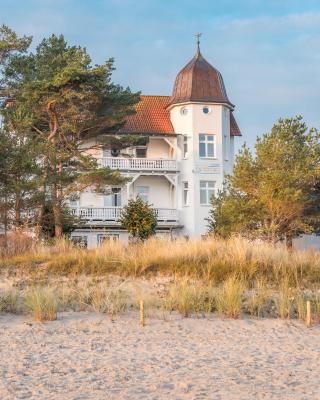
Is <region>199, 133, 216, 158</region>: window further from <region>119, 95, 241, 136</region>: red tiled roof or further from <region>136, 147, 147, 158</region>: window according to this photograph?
<region>136, 147, 147, 158</region>: window

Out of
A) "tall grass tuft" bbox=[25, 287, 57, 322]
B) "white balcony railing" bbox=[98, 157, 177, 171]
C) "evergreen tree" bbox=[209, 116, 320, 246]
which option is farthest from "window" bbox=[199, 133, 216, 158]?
"tall grass tuft" bbox=[25, 287, 57, 322]

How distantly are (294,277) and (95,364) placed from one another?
29.9 feet

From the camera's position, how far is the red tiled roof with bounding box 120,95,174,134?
4159cm

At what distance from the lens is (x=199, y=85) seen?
1644 inches

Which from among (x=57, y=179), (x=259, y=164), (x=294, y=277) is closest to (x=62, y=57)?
(x=57, y=179)

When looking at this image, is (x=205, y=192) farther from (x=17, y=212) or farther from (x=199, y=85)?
(x=17, y=212)

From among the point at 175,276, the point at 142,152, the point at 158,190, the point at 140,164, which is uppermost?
the point at 142,152

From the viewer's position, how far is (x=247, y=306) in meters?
15.0

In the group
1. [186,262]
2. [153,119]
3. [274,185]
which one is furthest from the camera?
[153,119]

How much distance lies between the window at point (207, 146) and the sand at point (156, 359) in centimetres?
2777

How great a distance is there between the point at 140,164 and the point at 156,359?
99.8 ft

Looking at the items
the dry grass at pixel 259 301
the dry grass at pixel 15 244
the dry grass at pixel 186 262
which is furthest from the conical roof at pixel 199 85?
the dry grass at pixel 259 301

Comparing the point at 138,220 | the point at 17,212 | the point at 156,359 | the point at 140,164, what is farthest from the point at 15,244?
the point at 140,164

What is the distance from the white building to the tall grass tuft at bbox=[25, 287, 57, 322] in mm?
24869
